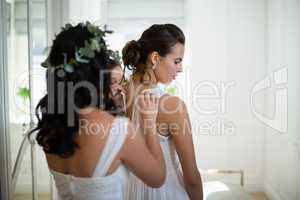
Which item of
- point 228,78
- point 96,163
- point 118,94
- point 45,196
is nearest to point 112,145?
point 96,163

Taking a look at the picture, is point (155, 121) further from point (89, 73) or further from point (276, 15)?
point (276, 15)

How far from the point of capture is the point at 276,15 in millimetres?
2217

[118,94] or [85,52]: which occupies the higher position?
[85,52]

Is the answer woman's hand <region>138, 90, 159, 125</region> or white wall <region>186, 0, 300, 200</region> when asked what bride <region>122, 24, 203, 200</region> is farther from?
white wall <region>186, 0, 300, 200</region>

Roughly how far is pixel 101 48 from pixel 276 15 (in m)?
1.77

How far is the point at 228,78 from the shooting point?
2469 millimetres

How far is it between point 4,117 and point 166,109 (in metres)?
0.81

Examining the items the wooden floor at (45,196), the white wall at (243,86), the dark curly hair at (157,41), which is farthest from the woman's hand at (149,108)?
the white wall at (243,86)

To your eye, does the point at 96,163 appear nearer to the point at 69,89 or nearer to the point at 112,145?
the point at 112,145

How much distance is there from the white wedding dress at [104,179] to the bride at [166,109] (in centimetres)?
→ 18

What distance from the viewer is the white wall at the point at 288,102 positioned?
1.98 m

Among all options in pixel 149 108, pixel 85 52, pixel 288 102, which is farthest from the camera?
pixel 288 102

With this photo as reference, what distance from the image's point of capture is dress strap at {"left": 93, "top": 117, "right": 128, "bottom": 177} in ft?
2.76

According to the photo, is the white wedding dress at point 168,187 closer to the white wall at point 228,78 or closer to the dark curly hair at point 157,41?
the dark curly hair at point 157,41
